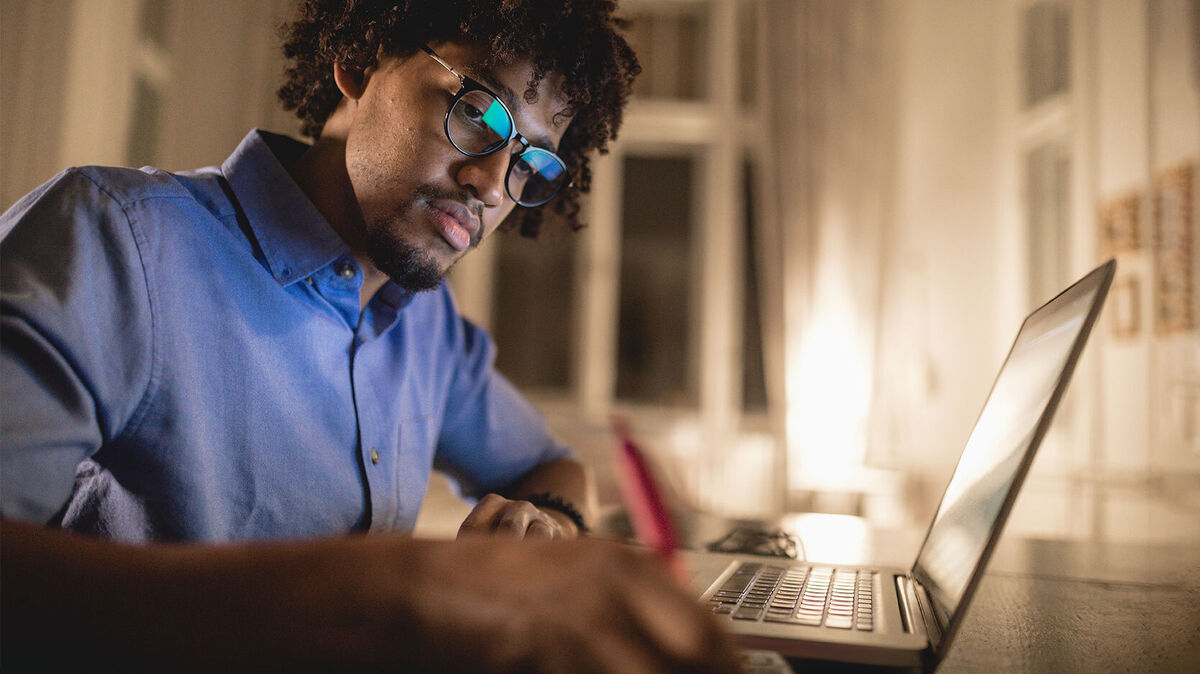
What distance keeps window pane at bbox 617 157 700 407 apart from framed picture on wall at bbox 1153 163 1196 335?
88.6 inches

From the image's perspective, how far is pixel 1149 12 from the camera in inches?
85.0

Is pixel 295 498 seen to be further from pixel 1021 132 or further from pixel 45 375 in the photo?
pixel 1021 132

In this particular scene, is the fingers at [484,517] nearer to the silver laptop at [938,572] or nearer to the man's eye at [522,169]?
the silver laptop at [938,572]

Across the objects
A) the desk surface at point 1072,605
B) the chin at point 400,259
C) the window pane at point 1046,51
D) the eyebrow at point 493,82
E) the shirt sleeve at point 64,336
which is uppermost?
the window pane at point 1046,51

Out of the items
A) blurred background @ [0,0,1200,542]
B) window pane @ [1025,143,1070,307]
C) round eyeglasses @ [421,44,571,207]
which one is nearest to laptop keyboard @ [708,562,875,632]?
round eyeglasses @ [421,44,571,207]

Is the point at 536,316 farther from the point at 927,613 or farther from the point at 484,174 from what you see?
the point at 927,613

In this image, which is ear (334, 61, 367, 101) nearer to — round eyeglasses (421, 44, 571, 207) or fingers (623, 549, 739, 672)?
round eyeglasses (421, 44, 571, 207)

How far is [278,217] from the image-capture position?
91 cm

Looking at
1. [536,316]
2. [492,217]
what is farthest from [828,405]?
[492,217]

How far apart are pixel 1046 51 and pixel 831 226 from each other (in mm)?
1151

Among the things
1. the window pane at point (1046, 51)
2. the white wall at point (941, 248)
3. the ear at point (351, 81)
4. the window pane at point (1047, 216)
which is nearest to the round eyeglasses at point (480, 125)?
the ear at point (351, 81)

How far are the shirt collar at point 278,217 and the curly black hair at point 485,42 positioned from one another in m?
0.25

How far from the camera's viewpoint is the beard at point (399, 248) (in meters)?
0.99

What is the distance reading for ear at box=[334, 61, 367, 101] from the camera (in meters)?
1.10
